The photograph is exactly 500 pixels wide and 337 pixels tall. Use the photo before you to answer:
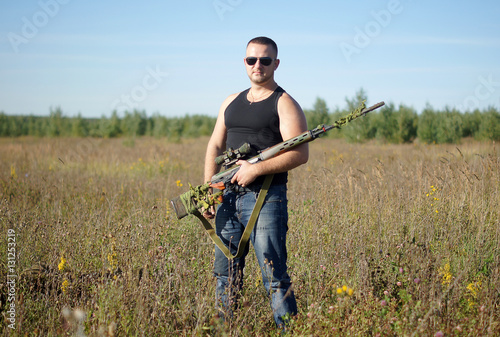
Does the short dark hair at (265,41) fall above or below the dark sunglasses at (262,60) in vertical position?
above

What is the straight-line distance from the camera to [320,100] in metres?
25.5

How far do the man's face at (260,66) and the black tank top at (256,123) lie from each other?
0.13 m

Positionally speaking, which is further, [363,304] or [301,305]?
[301,305]

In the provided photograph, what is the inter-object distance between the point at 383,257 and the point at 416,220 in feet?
4.66

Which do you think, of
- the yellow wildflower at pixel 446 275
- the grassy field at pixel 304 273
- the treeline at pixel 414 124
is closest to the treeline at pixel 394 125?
the treeline at pixel 414 124

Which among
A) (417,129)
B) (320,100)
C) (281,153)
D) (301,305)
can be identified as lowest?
(301,305)

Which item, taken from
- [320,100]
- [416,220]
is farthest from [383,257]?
[320,100]

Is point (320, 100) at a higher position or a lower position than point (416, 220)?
higher

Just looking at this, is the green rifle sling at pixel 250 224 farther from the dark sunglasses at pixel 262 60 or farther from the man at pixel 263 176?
the dark sunglasses at pixel 262 60

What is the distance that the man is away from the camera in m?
2.57

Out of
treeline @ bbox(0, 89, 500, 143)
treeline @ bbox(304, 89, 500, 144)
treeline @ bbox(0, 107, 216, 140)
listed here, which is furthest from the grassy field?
treeline @ bbox(0, 107, 216, 140)

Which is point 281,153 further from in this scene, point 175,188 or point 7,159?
point 7,159

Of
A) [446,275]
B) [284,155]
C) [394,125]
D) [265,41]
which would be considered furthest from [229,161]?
[394,125]

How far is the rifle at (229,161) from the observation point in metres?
2.54
